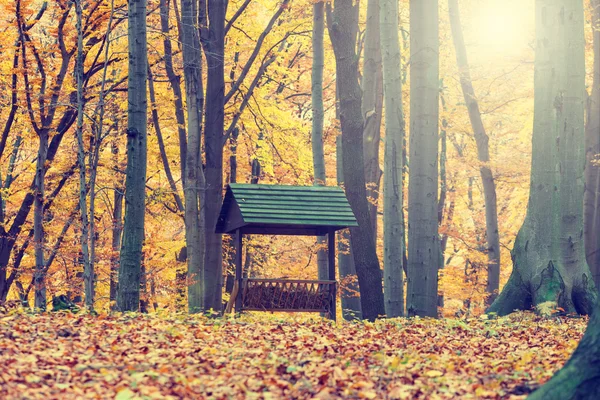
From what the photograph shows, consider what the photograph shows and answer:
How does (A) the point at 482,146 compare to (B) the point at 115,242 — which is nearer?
(A) the point at 482,146

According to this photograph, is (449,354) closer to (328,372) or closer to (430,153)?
(328,372)

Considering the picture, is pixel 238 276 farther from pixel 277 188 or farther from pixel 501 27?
pixel 501 27

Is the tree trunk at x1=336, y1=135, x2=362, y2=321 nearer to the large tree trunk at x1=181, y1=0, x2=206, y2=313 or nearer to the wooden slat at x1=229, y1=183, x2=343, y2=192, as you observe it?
the large tree trunk at x1=181, y1=0, x2=206, y2=313

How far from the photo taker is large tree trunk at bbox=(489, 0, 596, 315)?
10.3 metres

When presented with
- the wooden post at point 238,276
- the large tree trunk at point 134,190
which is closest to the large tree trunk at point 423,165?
the wooden post at point 238,276

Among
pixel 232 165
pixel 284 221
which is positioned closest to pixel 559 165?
pixel 284 221

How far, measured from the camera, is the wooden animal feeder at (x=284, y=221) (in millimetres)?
12273

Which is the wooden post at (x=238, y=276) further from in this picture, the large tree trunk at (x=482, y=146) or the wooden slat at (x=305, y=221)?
the large tree trunk at (x=482, y=146)

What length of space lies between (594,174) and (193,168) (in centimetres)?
859

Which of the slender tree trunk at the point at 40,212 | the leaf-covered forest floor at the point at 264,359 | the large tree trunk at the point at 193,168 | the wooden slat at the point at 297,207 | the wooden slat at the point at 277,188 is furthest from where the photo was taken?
the slender tree trunk at the point at 40,212

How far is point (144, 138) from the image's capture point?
1141cm

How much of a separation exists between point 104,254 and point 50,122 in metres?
4.43

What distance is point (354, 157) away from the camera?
42.2ft

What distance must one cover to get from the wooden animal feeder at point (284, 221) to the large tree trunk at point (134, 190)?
1756 mm
